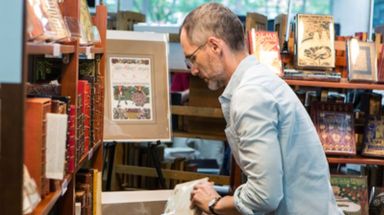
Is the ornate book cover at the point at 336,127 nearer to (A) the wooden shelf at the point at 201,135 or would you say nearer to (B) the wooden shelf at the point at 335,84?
(B) the wooden shelf at the point at 335,84

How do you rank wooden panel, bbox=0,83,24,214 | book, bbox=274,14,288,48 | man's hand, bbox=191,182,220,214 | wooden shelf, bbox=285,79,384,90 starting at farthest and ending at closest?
1. book, bbox=274,14,288,48
2. wooden shelf, bbox=285,79,384,90
3. man's hand, bbox=191,182,220,214
4. wooden panel, bbox=0,83,24,214

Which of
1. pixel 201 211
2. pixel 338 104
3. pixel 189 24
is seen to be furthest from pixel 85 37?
pixel 338 104

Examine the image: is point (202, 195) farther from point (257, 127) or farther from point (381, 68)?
point (381, 68)

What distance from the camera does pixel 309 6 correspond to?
7.70 meters

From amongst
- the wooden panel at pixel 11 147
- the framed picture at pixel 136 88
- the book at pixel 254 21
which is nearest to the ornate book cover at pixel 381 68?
the book at pixel 254 21

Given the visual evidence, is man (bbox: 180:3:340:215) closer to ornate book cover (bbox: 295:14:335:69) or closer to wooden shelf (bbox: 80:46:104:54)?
wooden shelf (bbox: 80:46:104:54)

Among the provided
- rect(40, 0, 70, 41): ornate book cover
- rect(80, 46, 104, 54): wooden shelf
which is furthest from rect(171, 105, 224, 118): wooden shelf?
rect(40, 0, 70, 41): ornate book cover

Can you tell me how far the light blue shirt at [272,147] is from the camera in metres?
1.54

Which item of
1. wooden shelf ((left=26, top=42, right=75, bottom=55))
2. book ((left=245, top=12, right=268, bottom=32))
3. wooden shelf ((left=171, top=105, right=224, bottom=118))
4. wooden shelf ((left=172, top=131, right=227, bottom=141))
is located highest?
book ((left=245, top=12, right=268, bottom=32))

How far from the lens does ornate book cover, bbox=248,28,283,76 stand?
2977 mm

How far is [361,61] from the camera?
9.91 feet

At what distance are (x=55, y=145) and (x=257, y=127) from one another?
1.94ft

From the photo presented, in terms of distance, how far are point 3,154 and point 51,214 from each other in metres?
0.91

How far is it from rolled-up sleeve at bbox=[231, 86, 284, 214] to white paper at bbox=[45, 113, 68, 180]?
54 cm
